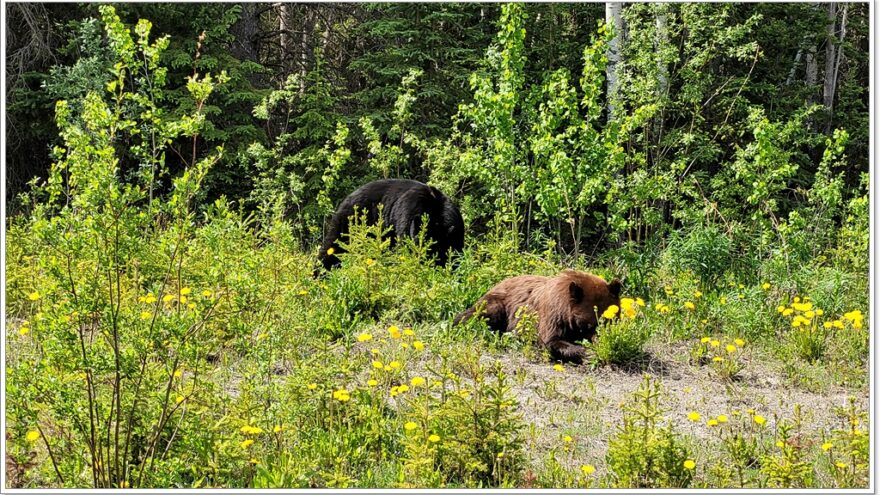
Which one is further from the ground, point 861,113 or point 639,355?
point 861,113

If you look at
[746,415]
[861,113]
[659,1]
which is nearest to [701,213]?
[659,1]

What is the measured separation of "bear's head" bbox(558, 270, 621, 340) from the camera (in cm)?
589

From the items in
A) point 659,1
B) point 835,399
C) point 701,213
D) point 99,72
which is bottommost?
point 835,399

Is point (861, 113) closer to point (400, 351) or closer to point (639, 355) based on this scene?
point (639, 355)

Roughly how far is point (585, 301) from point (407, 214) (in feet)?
9.01

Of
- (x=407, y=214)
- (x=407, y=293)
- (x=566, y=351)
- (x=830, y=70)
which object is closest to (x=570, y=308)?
(x=566, y=351)

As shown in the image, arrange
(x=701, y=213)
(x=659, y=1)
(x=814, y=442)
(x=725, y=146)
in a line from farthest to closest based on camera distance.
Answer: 1. (x=725, y=146)
2. (x=659, y=1)
3. (x=701, y=213)
4. (x=814, y=442)

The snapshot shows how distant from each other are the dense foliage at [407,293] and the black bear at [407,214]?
0.27m

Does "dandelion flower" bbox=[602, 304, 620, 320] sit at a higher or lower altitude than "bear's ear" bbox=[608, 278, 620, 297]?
lower

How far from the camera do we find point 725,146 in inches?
609

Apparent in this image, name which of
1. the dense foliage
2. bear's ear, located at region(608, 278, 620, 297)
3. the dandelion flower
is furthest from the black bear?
the dandelion flower

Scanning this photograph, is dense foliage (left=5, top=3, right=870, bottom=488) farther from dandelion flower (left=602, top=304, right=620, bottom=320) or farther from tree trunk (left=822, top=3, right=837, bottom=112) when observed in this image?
tree trunk (left=822, top=3, right=837, bottom=112)

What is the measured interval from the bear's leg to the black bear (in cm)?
240

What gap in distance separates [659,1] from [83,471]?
8.27 m
